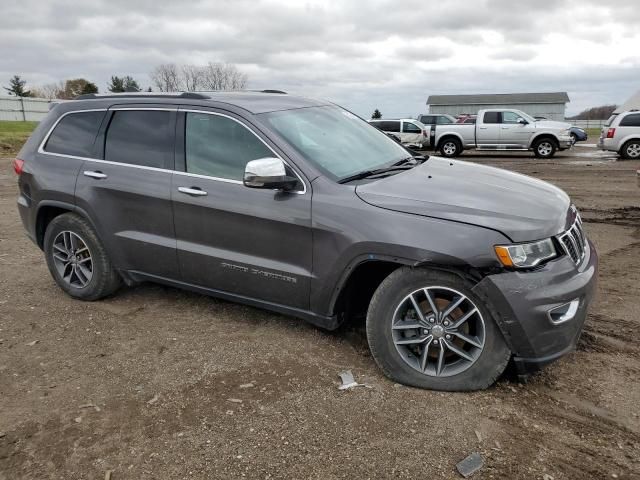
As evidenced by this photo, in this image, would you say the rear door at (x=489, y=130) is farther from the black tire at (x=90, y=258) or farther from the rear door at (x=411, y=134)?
the black tire at (x=90, y=258)

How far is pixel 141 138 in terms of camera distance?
4352 millimetres

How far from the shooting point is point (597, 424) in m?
2.92

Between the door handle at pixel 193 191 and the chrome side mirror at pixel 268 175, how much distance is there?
54 centimetres

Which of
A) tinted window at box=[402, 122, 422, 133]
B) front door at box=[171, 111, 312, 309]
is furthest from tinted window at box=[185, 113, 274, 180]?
tinted window at box=[402, 122, 422, 133]

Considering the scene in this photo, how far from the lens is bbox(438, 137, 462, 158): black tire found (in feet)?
70.6

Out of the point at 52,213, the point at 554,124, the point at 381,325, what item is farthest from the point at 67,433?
the point at 554,124

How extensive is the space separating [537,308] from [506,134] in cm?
1891

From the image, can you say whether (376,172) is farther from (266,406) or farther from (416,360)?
(266,406)

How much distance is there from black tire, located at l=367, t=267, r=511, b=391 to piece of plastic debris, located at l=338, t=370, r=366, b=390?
19 centimetres

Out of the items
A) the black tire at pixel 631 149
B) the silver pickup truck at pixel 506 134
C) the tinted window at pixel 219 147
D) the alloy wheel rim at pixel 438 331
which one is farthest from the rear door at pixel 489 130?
the alloy wheel rim at pixel 438 331

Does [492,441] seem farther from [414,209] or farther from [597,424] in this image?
[414,209]

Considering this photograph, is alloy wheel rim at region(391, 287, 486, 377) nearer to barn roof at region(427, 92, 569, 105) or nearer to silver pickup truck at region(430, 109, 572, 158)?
silver pickup truck at region(430, 109, 572, 158)

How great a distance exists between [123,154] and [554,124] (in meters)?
19.0

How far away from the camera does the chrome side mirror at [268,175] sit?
11.3 ft
